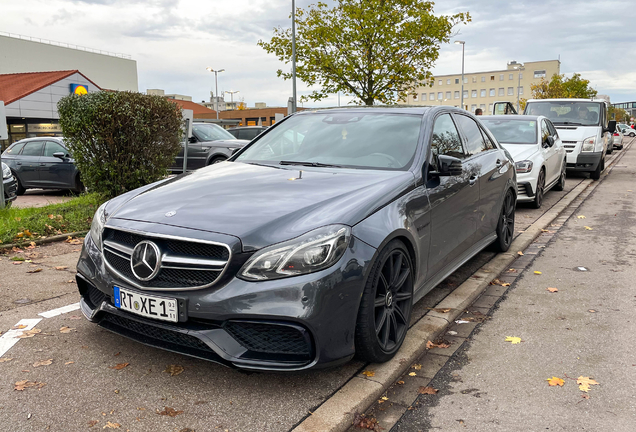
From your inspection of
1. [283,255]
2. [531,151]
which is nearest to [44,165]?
[531,151]

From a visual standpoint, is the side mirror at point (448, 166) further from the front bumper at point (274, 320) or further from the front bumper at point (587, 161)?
the front bumper at point (587, 161)

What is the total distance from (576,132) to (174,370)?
545 inches

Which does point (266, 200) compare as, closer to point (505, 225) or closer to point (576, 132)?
point (505, 225)

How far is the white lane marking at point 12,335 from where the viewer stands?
3585 mm

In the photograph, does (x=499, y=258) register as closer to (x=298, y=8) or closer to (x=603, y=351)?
(x=603, y=351)

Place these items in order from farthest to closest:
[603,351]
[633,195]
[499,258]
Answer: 1. [633,195]
2. [499,258]
3. [603,351]

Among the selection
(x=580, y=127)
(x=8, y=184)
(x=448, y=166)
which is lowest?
(x=8, y=184)

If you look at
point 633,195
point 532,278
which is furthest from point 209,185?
point 633,195

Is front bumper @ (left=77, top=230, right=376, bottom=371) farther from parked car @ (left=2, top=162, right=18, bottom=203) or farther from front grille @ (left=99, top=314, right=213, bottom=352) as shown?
parked car @ (left=2, top=162, right=18, bottom=203)

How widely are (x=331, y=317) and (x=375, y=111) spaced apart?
2.34 m

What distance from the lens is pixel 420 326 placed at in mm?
3953

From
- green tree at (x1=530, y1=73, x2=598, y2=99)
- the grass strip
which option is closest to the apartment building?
green tree at (x1=530, y1=73, x2=598, y2=99)

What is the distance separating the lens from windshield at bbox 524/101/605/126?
1496 centimetres

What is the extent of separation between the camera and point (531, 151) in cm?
996
